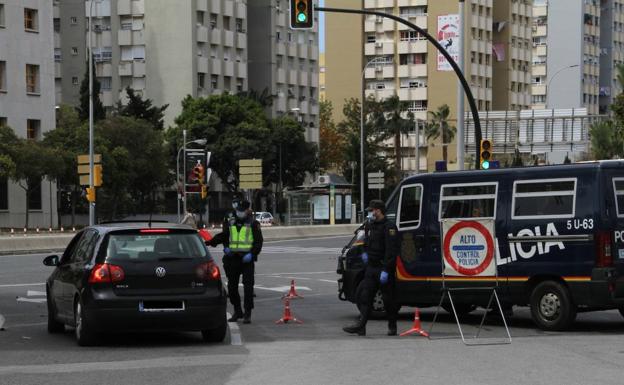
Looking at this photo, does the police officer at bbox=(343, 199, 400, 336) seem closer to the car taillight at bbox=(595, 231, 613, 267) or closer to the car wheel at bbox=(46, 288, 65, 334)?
the car taillight at bbox=(595, 231, 613, 267)

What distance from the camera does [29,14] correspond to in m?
75.1

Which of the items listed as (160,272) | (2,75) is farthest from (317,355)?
(2,75)

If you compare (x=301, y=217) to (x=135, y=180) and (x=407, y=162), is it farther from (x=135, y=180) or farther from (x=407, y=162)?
(x=407, y=162)

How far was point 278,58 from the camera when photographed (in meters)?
114

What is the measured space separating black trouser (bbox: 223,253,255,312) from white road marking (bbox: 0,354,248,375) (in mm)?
4111

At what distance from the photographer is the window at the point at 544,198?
1591cm

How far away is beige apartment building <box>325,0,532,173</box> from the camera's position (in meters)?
129

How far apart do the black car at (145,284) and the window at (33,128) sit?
6223 cm

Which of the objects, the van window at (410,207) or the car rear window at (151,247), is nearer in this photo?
the car rear window at (151,247)

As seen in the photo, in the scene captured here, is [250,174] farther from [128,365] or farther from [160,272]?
[128,365]

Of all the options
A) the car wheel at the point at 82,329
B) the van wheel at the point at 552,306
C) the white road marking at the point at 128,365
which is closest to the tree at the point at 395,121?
the van wheel at the point at 552,306

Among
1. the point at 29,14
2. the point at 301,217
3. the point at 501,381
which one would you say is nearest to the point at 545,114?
the point at 301,217

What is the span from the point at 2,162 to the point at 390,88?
2933 inches

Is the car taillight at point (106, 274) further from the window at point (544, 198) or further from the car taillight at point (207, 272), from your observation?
the window at point (544, 198)
